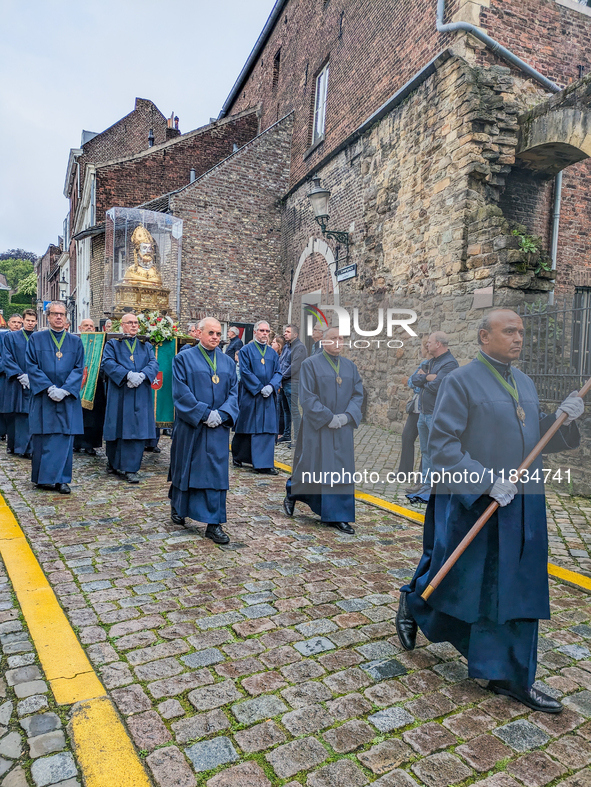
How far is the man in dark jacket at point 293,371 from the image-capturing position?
31.8 ft

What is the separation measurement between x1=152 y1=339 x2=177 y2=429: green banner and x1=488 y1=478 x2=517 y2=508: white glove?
6515mm

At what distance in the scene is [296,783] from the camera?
83.9 inches

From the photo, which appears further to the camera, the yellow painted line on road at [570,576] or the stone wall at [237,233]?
the stone wall at [237,233]

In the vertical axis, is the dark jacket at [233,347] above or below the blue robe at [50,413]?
above

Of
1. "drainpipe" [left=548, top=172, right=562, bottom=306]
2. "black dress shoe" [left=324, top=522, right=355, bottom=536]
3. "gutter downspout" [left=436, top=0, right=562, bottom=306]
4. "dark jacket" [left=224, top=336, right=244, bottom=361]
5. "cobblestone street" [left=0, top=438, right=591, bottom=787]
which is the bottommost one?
"cobblestone street" [left=0, top=438, right=591, bottom=787]

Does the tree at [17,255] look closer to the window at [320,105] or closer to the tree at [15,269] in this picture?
the tree at [15,269]

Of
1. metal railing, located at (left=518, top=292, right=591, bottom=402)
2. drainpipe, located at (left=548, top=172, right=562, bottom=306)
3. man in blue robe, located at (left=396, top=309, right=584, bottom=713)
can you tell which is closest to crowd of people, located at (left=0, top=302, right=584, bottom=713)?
man in blue robe, located at (left=396, top=309, right=584, bottom=713)

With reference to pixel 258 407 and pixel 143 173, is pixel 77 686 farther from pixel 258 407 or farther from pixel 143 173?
pixel 143 173

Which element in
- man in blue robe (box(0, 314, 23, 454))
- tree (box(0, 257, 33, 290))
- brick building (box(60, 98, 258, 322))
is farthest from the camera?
tree (box(0, 257, 33, 290))

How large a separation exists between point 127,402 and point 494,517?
5.56 meters

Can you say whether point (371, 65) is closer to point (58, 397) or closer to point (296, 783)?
point (58, 397)

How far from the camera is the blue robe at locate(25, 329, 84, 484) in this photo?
6336mm

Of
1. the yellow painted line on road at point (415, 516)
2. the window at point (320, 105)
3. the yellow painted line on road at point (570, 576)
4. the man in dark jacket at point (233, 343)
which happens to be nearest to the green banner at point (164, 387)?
the yellow painted line on road at point (415, 516)

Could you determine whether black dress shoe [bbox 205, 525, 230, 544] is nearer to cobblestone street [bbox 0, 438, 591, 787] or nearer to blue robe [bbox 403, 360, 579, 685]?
cobblestone street [bbox 0, 438, 591, 787]
